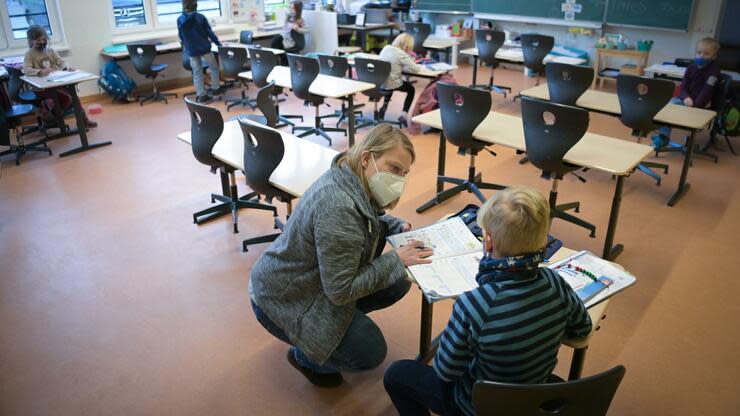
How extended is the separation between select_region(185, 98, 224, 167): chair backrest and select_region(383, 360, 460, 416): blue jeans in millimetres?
2246

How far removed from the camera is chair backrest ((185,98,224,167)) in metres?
3.46

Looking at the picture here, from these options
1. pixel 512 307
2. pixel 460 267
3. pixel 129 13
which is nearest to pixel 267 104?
pixel 460 267

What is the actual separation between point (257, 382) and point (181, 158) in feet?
11.0

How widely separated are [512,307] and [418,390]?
50 cm

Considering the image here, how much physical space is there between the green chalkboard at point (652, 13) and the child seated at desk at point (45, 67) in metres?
6.95

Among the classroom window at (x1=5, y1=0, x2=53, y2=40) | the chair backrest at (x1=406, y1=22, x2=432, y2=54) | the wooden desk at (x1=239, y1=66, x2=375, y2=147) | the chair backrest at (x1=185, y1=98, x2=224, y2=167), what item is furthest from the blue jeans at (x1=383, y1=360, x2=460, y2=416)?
the classroom window at (x1=5, y1=0, x2=53, y2=40)

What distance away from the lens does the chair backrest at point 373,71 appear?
5438mm

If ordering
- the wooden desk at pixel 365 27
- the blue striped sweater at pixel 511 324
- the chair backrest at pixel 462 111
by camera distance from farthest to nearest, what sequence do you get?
the wooden desk at pixel 365 27, the chair backrest at pixel 462 111, the blue striped sweater at pixel 511 324

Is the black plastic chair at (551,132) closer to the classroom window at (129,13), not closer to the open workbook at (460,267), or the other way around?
the open workbook at (460,267)

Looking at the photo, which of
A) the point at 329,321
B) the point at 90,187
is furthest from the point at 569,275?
the point at 90,187

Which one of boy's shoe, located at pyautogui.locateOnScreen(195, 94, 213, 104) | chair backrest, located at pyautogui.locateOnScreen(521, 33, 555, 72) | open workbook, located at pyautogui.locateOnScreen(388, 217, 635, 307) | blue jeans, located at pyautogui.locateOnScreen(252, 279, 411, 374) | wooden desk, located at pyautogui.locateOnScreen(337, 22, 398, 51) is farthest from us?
wooden desk, located at pyautogui.locateOnScreen(337, 22, 398, 51)

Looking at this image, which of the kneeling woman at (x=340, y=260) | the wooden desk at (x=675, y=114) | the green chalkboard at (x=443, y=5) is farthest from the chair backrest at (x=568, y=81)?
the green chalkboard at (x=443, y=5)

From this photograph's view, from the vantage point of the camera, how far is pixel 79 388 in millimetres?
2441

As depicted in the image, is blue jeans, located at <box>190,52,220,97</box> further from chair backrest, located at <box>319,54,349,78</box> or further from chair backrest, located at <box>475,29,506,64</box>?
chair backrest, located at <box>475,29,506,64</box>
